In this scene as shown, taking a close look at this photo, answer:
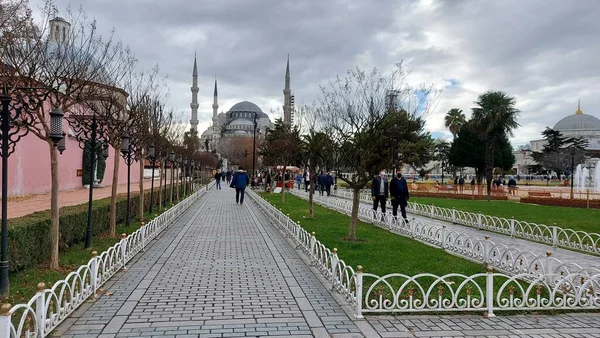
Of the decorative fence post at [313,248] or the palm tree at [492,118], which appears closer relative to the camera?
the decorative fence post at [313,248]

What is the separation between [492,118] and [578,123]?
235 ft

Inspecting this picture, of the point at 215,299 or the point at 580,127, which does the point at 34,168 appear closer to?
the point at 215,299

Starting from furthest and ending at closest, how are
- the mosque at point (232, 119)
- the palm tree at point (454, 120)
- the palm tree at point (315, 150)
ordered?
the mosque at point (232, 119), the palm tree at point (454, 120), the palm tree at point (315, 150)

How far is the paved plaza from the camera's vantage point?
4.83m

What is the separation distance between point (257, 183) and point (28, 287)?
36.0 m

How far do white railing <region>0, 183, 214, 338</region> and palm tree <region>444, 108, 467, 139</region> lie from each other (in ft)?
163

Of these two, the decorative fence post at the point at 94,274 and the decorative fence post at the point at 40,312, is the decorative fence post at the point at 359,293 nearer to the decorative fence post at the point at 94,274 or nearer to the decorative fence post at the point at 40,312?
the decorative fence post at the point at 40,312

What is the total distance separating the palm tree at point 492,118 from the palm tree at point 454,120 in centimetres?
2425

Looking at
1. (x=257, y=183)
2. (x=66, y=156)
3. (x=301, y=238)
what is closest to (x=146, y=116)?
(x=301, y=238)

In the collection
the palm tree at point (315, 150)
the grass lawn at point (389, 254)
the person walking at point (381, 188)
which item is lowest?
the grass lawn at point (389, 254)

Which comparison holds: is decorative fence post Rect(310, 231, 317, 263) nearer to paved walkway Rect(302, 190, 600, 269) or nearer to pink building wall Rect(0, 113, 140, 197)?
paved walkway Rect(302, 190, 600, 269)

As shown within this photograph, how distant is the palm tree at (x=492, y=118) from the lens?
28.3 metres

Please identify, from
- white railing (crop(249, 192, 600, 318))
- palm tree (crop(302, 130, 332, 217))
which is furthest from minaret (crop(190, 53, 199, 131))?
white railing (crop(249, 192, 600, 318))

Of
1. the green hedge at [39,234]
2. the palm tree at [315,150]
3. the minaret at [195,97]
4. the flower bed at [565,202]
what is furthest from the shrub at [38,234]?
the minaret at [195,97]
